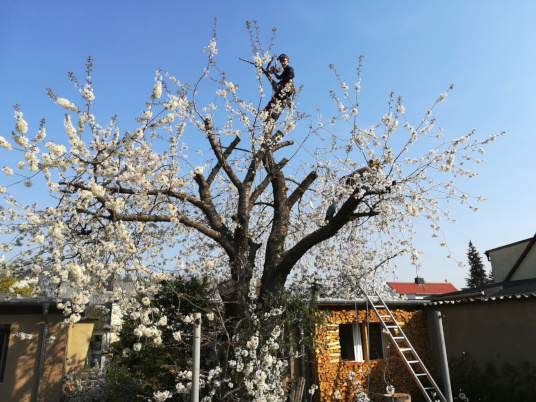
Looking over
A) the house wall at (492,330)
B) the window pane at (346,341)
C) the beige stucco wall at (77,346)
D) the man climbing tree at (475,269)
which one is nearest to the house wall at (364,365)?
the window pane at (346,341)

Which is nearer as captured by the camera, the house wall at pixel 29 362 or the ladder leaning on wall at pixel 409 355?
the ladder leaning on wall at pixel 409 355

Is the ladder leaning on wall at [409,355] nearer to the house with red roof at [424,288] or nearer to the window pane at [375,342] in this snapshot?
the window pane at [375,342]

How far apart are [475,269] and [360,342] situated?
111ft

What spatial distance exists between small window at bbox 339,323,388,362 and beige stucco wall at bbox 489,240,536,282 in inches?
338

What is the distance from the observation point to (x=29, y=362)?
355 inches

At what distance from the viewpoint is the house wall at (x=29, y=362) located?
881 cm

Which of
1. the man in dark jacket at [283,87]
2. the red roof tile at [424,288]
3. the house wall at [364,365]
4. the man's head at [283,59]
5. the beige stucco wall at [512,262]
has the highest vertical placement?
the man's head at [283,59]

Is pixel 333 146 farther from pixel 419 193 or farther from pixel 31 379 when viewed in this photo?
pixel 31 379

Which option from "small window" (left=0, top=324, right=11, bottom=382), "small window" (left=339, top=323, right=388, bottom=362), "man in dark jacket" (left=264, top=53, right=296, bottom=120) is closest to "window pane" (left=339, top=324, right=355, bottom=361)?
"small window" (left=339, top=323, right=388, bottom=362)

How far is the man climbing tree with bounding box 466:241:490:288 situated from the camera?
39.1 metres

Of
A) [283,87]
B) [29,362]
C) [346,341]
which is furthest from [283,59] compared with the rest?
[29,362]

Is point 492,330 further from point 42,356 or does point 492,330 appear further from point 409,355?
point 42,356

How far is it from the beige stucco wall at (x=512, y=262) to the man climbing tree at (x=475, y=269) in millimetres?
21405

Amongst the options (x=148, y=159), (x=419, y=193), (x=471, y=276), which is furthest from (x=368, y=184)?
(x=471, y=276)
